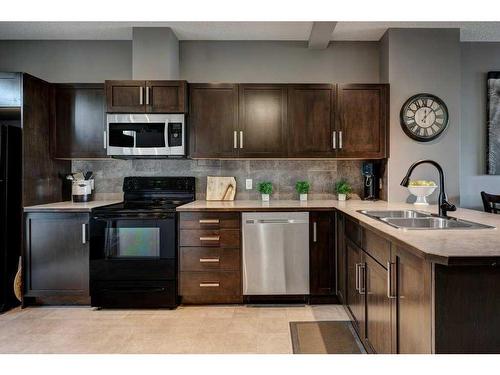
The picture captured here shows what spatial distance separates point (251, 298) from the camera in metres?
3.17

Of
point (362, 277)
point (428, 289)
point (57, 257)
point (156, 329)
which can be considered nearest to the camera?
point (428, 289)

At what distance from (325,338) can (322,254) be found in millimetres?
797

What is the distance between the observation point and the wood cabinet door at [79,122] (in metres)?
3.42

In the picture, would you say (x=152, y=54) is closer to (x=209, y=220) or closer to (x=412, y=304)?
(x=209, y=220)

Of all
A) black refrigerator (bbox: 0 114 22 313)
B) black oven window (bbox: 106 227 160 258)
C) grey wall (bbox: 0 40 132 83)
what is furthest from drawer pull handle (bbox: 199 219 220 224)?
grey wall (bbox: 0 40 132 83)

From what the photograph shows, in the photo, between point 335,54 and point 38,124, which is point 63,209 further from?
point 335,54

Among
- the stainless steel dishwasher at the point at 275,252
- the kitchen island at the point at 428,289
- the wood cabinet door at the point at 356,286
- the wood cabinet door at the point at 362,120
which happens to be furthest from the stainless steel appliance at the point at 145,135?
the kitchen island at the point at 428,289

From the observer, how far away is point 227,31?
136 inches

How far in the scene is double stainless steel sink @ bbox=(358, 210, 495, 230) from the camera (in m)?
1.91

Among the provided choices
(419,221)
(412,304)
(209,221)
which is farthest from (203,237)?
(412,304)

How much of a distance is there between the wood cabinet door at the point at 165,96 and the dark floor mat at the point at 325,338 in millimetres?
2133

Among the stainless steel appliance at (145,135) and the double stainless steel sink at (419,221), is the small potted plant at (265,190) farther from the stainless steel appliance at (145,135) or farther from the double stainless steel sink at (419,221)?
the double stainless steel sink at (419,221)

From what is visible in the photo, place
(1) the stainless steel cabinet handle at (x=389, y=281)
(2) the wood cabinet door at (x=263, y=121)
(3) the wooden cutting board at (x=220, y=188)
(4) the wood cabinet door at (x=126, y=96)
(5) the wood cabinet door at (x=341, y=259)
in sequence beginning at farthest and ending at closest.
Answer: (3) the wooden cutting board at (x=220, y=188), (2) the wood cabinet door at (x=263, y=121), (4) the wood cabinet door at (x=126, y=96), (5) the wood cabinet door at (x=341, y=259), (1) the stainless steel cabinet handle at (x=389, y=281)
